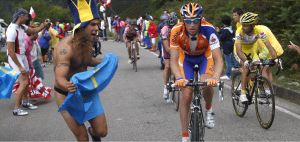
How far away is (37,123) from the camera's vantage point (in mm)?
9109

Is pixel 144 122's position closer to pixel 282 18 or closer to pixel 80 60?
pixel 80 60

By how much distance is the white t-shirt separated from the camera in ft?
31.7

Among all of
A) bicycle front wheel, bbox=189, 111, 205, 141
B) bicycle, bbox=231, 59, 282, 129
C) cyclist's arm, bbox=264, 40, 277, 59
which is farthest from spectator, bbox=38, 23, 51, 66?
bicycle front wheel, bbox=189, 111, 205, 141

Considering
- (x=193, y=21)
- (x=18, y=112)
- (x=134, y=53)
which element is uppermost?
(x=193, y=21)

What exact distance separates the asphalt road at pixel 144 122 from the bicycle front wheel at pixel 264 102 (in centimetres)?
13

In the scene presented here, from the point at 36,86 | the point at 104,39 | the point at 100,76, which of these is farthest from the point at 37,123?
the point at 104,39

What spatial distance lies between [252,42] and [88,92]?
4.21 metres

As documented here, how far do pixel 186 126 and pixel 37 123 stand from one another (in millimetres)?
3564

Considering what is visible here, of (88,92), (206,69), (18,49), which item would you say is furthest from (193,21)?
(18,49)

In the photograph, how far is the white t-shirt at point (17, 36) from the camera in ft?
31.7

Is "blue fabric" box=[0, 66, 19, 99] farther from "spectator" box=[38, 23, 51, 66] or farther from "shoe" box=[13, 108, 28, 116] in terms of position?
"spectator" box=[38, 23, 51, 66]

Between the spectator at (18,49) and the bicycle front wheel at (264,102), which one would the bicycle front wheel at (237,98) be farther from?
the spectator at (18,49)

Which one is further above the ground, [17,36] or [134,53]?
[17,36]

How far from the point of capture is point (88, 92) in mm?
5270
